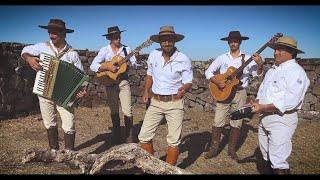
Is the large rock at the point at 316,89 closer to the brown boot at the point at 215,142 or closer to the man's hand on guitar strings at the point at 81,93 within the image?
the brown boot at the point at 215,142

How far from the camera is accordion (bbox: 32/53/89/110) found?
20.7ft

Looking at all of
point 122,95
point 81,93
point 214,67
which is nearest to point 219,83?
point 214,67

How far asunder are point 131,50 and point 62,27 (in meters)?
Result: 2.33

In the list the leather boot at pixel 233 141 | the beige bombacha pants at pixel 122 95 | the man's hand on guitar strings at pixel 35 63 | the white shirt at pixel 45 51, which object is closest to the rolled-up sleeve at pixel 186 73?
the leather boot at pixel 233 141

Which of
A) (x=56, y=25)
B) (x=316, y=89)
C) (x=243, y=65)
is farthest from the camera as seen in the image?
(x=316, y=89)

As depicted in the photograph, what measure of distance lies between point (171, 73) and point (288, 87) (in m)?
2.00

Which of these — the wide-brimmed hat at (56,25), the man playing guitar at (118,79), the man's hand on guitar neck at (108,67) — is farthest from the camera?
the man playing guitar at (118,79)

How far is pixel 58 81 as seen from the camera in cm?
640

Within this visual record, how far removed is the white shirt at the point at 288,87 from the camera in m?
4.88

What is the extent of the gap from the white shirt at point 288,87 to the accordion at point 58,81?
3340mm

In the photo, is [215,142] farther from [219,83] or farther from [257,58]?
[257,58]
